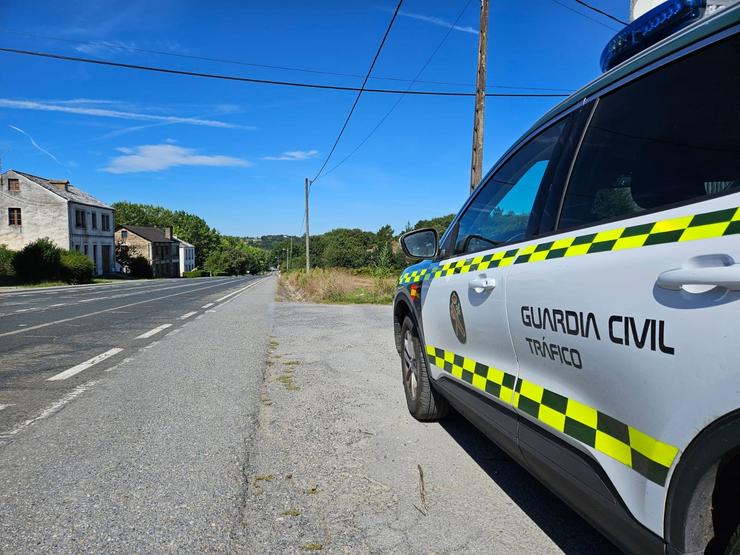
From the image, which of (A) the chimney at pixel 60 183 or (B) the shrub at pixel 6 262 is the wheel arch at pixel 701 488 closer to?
(B) the shrub at pixel 6 262

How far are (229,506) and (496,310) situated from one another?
1687 millimetres

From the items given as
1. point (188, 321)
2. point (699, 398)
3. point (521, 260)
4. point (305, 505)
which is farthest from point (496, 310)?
point (188, 321)

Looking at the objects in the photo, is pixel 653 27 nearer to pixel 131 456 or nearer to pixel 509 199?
pixel 509 199

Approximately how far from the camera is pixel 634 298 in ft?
4.88

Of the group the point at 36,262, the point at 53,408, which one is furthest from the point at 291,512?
the point at 36,262

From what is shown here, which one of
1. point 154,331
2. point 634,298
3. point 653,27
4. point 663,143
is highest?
point 653,27

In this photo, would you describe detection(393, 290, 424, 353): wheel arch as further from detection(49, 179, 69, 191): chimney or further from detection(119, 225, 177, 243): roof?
detection(119, 225, 177, 243): roof

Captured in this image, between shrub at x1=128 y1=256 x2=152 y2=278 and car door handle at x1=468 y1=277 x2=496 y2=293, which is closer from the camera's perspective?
car door handle at x1=468 y1=277 x2=496 y2=293

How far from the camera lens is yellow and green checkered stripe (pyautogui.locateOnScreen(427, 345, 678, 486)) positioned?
1412 millimetres

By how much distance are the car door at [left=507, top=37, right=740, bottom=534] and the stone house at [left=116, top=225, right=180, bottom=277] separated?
78.0 meters

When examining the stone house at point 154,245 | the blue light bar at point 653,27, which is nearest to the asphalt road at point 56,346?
the blue light bar at point 653,27

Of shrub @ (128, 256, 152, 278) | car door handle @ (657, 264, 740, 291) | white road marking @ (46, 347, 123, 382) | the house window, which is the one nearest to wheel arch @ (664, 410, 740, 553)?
car door handle @ (657, 264, 740, 291)

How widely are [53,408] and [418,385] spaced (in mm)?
3062

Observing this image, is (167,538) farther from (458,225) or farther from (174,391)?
(174,391)
